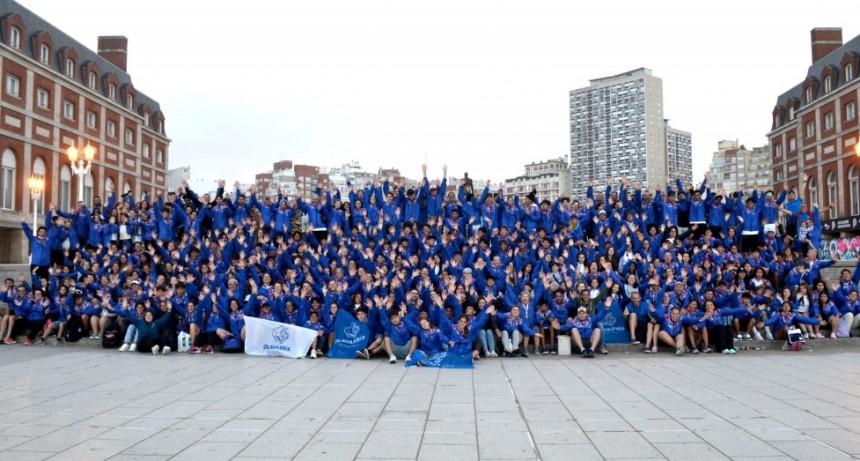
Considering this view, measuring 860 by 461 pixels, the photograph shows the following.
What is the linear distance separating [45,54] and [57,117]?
3.84 meters

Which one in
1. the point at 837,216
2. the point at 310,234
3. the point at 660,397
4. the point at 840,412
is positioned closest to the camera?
the point at 840,412

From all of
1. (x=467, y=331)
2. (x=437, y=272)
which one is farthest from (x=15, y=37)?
(x=467, y=331)

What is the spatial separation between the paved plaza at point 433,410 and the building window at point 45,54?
104ft

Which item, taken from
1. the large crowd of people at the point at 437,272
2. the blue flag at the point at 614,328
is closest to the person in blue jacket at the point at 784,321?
the large crowd of people at the point at 437,272

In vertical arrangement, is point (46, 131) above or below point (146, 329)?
above

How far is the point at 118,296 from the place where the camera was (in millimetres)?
14344

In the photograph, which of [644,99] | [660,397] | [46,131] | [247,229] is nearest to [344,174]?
[644,99]

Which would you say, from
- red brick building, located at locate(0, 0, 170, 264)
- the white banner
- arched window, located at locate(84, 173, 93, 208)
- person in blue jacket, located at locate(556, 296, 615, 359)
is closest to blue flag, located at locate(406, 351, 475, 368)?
the white banner

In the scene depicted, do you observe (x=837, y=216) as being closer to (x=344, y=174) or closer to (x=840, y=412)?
(x=840, y=412)

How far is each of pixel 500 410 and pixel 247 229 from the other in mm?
11503

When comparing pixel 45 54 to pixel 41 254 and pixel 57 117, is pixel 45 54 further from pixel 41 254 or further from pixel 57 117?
pixel 41 254

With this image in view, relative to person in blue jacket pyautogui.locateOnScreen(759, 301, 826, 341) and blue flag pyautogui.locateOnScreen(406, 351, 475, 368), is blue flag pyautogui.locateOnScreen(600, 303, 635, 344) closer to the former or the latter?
person in blue jacket pyautogui.locateOnScreen(759, 301, 826, 341)

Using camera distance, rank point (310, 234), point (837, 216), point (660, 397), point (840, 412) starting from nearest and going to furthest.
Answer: point (840, 412) → point (660, 397) → point (310, 234) → point (837, 216)

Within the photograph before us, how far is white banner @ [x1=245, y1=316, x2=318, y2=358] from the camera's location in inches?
474
